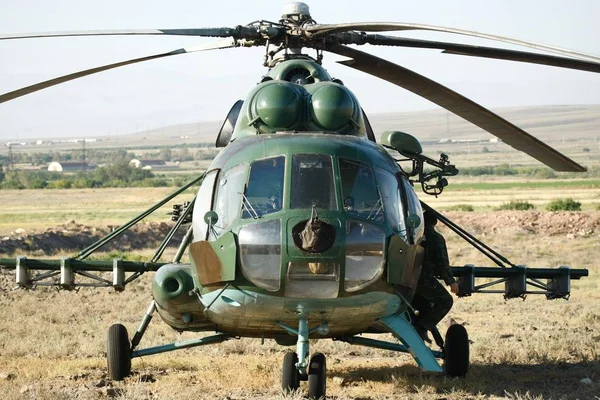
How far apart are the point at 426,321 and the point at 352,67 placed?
3041mm

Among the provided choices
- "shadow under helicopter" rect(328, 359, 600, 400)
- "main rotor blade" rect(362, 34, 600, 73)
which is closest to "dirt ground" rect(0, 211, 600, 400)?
"shadow under helicopter" rect(328, 359, 600, 400)

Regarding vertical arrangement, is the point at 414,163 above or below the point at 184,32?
below

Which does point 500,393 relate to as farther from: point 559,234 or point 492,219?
point 492,219

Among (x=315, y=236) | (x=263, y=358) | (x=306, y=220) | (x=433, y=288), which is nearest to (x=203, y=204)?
(x=306, y=220)

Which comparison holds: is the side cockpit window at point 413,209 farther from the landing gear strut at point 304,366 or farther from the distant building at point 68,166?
the distant building at point 68,166

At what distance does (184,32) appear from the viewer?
10.7m

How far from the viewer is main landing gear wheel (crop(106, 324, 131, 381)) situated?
11.5 metres

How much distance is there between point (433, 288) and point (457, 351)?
796 mm

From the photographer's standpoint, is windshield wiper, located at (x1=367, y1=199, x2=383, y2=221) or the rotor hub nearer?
windshield wiper, located at (x1=367, y1=199, x2=383, y2=221)

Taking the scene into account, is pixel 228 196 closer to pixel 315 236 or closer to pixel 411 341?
pixel 315 236

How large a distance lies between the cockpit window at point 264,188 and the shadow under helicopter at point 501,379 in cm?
233

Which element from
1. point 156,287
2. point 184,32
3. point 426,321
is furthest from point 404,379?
point 184,32

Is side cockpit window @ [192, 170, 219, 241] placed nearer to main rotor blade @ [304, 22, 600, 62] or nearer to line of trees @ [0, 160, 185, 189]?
main rotor blade @ [304, 22, 600, 62]

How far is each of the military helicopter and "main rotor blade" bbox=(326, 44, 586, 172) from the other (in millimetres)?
19
